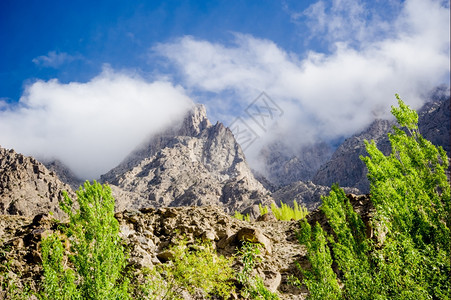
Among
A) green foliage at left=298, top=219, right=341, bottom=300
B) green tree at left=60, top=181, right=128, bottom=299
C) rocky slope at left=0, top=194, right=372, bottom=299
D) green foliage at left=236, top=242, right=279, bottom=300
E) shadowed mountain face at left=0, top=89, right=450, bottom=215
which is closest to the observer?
green foliage at left=236, top=242, right=279, bottom=300

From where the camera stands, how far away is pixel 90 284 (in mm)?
9945

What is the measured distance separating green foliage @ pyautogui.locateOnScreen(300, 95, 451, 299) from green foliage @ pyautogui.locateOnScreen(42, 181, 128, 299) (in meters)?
7.48

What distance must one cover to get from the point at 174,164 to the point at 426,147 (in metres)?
143

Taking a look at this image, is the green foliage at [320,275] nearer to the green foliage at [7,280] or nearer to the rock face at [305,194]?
the green foliage at [7,280]

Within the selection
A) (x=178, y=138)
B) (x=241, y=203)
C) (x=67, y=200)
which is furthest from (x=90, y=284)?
(x=178, y=138)

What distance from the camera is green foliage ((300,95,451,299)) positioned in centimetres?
760

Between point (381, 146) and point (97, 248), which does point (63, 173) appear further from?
point (97, 248)

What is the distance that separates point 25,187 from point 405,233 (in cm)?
8351

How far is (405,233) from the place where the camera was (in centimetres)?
902

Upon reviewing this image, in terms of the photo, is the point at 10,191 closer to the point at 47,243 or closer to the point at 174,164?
the point at 47,243

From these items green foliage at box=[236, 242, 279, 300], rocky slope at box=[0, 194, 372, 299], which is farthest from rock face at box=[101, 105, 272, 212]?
green foliage at box=[236, 242, 279, 300]

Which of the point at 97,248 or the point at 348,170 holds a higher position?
the point at 348,170

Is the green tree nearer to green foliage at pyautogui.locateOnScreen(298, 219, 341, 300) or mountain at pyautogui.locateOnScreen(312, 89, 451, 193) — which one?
green foliage at pyautogui.locateOnScreen(298, 219, 341, 300)

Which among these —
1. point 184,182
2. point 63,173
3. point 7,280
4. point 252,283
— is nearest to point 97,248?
point 7,280
